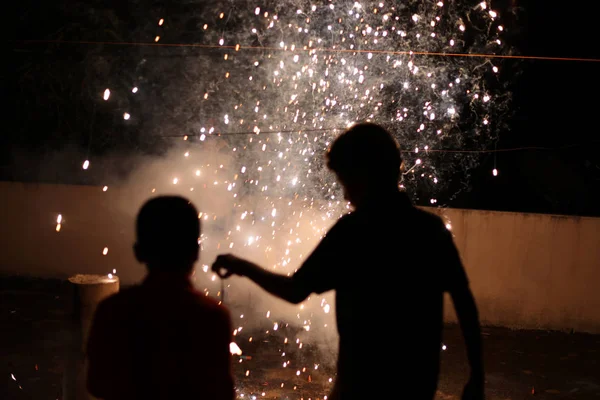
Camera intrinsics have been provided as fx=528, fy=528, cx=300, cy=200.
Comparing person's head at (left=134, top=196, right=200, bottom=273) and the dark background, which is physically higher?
the dark background

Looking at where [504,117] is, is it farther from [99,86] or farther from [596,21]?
[99,86]

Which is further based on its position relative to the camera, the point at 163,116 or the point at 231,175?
the point at 163,116

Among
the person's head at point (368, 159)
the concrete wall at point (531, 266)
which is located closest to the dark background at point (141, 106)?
the concrete wall at point (531, 266)

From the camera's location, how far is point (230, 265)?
208 centimetres

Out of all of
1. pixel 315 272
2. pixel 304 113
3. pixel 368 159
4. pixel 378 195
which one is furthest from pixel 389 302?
pixel 304 113

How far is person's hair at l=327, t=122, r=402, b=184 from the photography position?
1.98m

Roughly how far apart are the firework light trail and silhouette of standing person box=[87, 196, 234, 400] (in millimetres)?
5357

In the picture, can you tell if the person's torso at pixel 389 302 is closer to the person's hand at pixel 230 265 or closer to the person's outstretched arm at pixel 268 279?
the person's outstretched arm at pixel 268 279

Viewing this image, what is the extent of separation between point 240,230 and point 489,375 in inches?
169

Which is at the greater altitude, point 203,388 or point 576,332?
point 203,388

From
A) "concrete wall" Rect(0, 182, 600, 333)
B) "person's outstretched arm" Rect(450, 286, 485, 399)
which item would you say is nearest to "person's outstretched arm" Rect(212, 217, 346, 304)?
"person's outstretched arm" Rect(450, 286, 485, 399)

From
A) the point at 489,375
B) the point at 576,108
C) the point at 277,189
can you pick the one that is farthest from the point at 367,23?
the point at 576,108

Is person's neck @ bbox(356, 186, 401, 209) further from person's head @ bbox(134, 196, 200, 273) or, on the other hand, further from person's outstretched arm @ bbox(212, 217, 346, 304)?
person's head @ bbox(134, 196, 200, 273)

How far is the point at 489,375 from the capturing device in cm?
644
